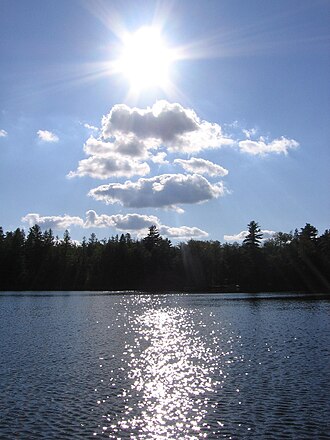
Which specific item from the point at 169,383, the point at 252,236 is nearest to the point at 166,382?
the point at 169,383

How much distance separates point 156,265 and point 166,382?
515ft

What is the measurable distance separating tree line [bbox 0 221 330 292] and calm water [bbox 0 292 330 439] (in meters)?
111

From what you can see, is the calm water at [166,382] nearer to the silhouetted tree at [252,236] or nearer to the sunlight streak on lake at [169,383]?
the sunlight streak on lake at [169,383]

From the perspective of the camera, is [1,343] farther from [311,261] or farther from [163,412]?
[311,261]

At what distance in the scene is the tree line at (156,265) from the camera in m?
162

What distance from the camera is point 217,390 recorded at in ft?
80.1

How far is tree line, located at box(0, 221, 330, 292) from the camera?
16162 cm

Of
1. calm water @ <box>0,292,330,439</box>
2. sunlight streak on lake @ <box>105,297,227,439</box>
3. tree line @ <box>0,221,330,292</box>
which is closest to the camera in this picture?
calm water @ <box>0,292,330,439</box>

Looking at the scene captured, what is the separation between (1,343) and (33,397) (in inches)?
741

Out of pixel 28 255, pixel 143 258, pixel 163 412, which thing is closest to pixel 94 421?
pixel 163 412

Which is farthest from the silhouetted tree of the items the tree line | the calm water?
the calm water

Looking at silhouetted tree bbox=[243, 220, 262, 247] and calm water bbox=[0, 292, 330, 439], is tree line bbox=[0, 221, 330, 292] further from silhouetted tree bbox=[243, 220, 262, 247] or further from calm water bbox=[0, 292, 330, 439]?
calm water bbox=[0, 292, 330, 439]

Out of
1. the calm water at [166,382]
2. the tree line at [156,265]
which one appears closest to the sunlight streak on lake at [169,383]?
the calm water at [166,382]

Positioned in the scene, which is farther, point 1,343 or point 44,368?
point 1,343
